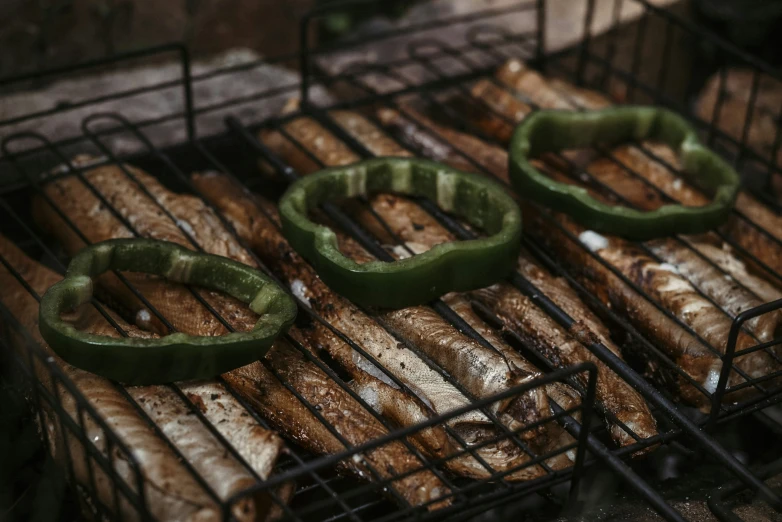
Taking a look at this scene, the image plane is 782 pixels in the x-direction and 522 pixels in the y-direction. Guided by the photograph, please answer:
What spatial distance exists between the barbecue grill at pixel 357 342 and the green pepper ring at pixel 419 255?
0.11 m

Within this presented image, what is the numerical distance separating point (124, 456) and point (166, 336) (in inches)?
17.0

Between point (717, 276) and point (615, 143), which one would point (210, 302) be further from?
point (615, 143)

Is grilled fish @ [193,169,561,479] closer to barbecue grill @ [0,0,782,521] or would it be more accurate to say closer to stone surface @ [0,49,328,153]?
barbecue grill @ [0,0,782,521]

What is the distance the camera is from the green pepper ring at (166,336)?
3523mm

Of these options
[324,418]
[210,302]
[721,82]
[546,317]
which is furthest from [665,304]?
[210,302]

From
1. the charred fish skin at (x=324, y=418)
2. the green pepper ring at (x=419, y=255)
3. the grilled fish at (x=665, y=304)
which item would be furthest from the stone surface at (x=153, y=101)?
the charred fish skin at (x=324, y=418)

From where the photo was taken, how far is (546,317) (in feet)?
13.9

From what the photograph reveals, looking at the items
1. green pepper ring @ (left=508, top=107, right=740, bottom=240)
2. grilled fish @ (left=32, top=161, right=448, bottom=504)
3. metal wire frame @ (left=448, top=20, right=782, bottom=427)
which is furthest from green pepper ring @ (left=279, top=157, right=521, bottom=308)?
metal wire frame @ (left=448, top=20, right=782, bottom=427)

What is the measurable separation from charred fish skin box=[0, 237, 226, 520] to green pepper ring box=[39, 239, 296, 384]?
0.09m

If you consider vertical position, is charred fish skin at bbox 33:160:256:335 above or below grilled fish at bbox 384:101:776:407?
above

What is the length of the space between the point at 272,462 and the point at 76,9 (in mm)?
4191

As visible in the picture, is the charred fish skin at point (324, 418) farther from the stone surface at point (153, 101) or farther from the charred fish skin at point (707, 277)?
the stone surface at point (153, 101)

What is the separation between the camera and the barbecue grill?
3.33 m

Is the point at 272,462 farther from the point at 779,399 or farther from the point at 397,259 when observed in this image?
the point at 779,399
